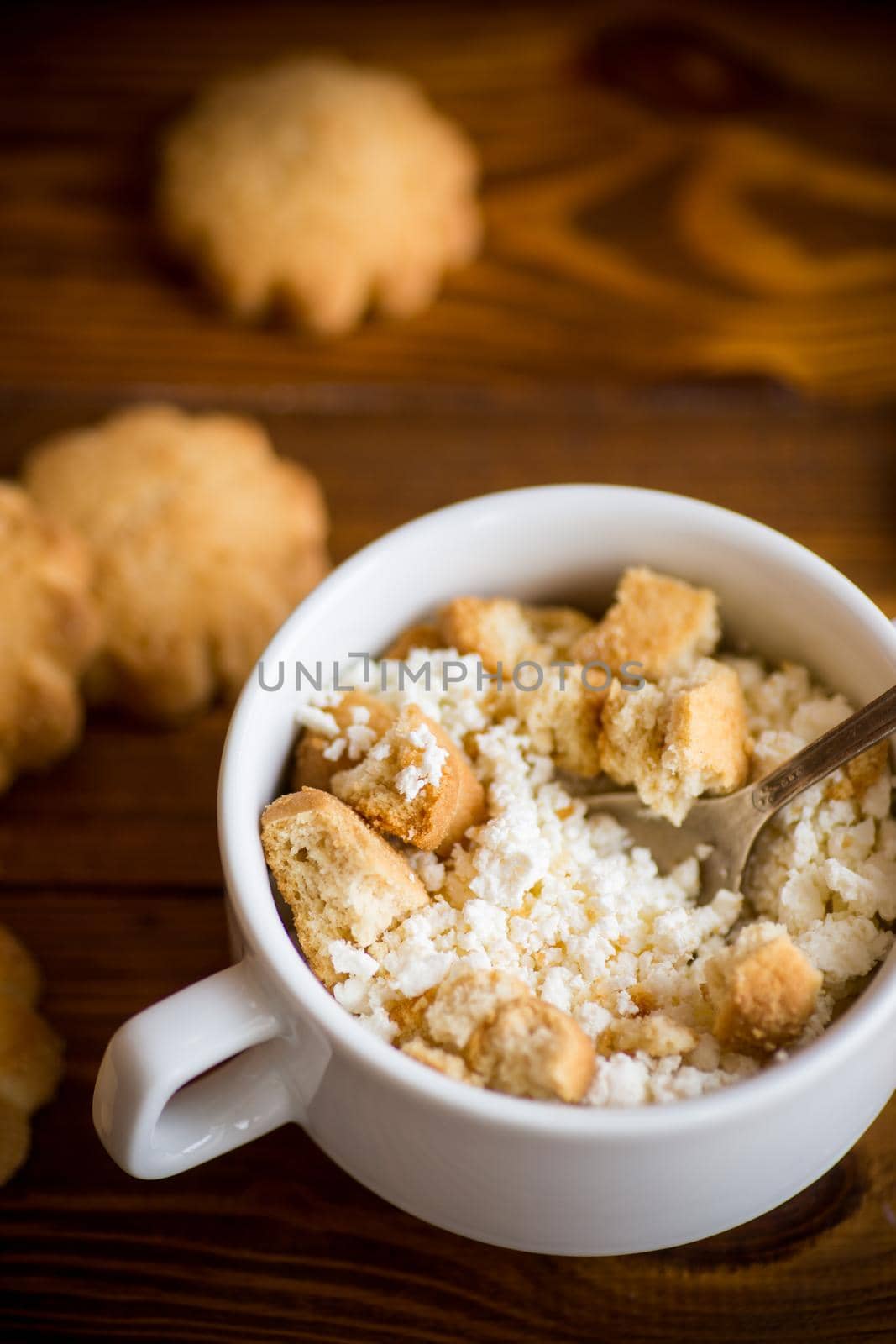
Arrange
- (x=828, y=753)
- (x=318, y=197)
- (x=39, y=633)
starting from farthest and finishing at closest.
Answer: (x=318, y=197)
(x=39, y=633)
(x=828, y=753)

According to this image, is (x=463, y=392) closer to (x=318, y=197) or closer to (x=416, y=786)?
(x=318, y=197)

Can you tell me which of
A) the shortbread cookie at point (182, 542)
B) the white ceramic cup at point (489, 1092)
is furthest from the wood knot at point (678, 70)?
the white ceramic cup at point (489, 1092)

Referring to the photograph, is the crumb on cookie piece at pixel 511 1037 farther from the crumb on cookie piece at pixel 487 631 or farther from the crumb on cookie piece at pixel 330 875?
the crumb on cookie piece at pixel 487 631

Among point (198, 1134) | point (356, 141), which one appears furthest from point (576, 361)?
point (198, 1134)

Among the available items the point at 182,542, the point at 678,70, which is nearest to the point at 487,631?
the point at 182,542

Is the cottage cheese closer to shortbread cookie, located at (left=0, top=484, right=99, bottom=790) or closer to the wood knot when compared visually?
shortbread cookie, located at (left=0, top=484, right=99, bottom=790)

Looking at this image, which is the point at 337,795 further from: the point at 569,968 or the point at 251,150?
the point at 251,150

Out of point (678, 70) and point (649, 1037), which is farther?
point (678, 70)
